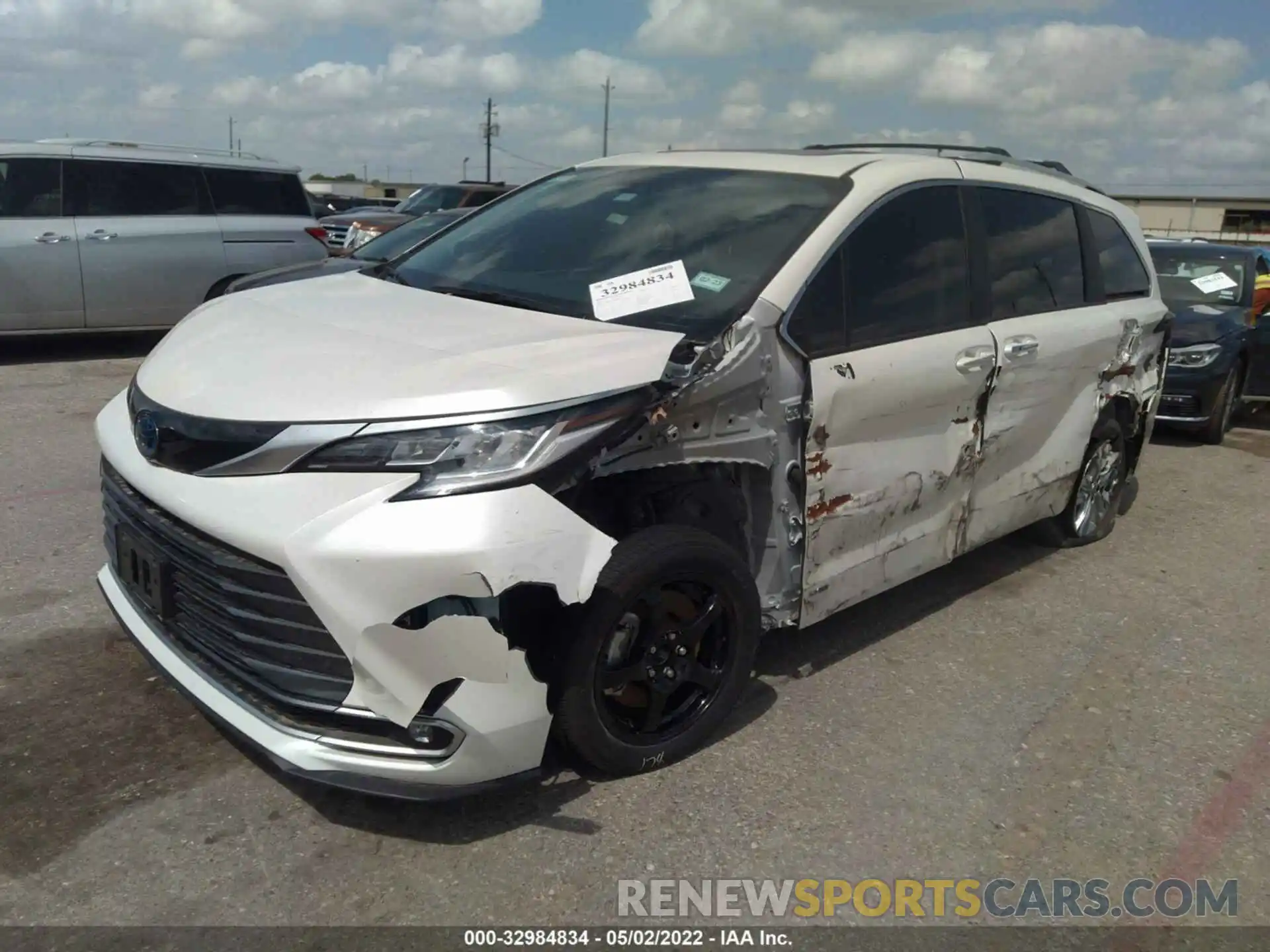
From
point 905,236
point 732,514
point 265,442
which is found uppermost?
point 905,236

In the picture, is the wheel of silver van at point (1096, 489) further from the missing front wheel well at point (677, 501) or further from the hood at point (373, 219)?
the hood at point (373, 219)

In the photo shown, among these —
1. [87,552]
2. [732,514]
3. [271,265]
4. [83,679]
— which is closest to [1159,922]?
[732,514]

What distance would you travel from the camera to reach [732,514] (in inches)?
132

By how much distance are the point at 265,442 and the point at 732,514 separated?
143cm

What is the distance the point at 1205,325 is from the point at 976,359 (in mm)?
5658

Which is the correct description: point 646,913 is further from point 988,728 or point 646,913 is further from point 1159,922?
point 988,728

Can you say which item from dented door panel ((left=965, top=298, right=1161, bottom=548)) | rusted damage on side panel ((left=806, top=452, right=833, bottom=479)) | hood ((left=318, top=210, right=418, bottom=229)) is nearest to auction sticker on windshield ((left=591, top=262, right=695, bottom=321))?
rusted damage on side panel ((left=806, top=452, right=833, bottom=479))

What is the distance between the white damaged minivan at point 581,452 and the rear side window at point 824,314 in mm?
14

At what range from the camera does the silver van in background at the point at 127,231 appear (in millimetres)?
8914

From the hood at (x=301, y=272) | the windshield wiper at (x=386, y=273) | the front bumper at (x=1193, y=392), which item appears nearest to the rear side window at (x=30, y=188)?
the hood at (x=301, y=272)

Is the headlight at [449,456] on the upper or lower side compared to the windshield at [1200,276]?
Result: upper

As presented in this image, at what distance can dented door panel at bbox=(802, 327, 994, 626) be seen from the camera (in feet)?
11.4

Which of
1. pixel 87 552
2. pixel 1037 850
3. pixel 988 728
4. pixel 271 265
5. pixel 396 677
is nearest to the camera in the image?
pixel 396 677

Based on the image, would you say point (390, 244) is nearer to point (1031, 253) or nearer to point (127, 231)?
point (127, 231)
